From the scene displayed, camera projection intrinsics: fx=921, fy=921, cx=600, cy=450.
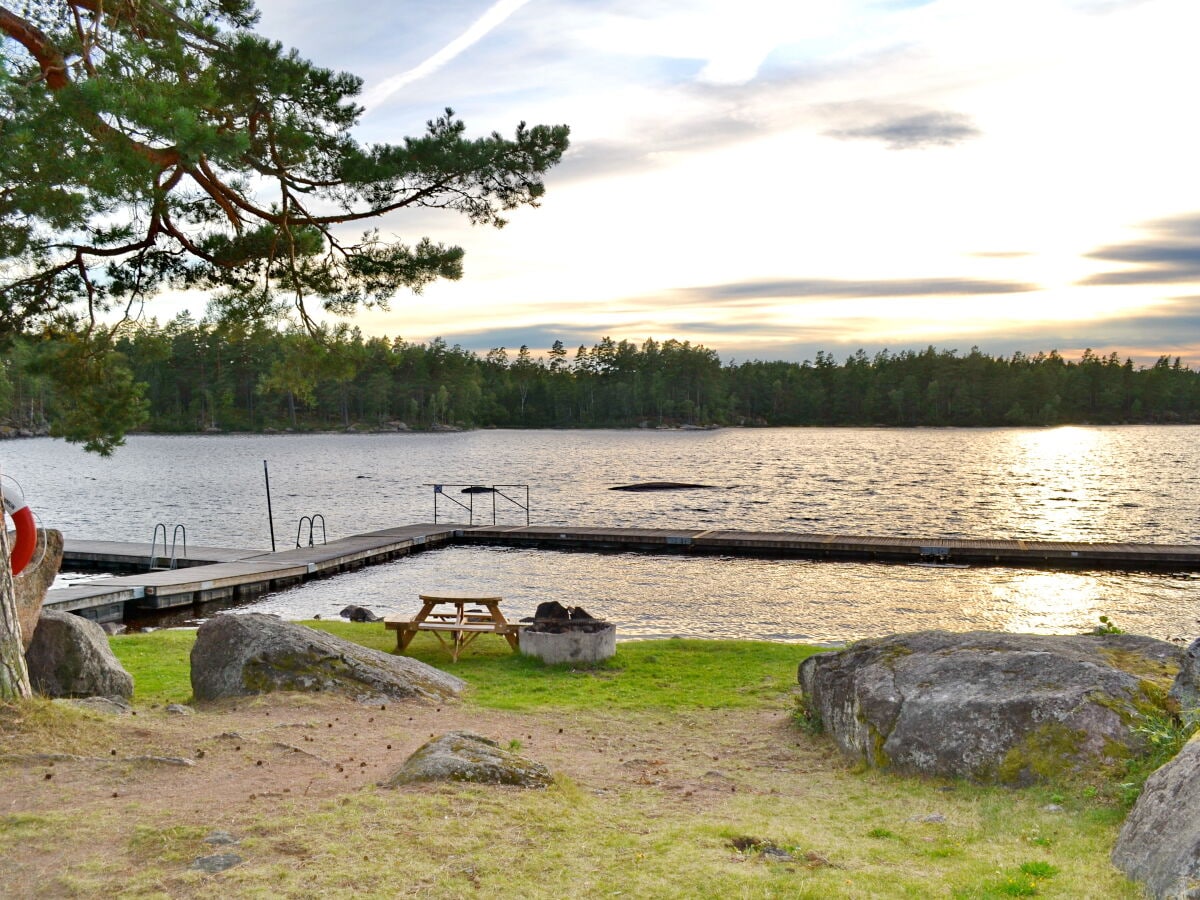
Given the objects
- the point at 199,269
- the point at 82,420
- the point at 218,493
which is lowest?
the point at 218,493

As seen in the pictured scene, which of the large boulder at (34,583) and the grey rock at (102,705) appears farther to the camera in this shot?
the large boulder at (34,583)

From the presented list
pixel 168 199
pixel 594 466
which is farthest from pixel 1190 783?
pixel 594 466

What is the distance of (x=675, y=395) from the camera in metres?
183

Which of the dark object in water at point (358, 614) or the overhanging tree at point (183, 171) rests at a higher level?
the overhanging tree at point (183, 171)

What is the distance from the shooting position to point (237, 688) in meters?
9.98

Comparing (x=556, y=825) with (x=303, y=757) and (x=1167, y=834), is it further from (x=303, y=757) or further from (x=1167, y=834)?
(x=1167, y=834)

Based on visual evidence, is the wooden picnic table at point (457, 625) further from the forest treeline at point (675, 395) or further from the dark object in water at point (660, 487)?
the forest treeline at point (675, 395)

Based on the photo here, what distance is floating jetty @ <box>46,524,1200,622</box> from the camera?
25.0 m

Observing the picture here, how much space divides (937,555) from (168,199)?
27041 mm

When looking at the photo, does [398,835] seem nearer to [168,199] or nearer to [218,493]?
[168,199]

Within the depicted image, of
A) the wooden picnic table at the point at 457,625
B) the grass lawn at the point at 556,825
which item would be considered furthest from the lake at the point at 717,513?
the grass lawn at the point at 556,825

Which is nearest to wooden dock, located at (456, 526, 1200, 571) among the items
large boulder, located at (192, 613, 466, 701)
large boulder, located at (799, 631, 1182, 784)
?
large boulder, located at (192, 613, 466, 701)

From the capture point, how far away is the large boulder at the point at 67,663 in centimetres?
953

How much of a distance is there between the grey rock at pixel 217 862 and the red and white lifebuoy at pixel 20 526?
589cm
